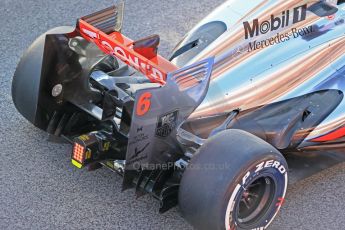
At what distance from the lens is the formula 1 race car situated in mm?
3209

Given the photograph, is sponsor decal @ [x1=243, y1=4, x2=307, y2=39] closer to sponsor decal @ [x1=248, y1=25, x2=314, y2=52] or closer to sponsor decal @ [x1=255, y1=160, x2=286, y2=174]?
sponsor decal @ [x1=248, y1=25, x2=314, y2=52]

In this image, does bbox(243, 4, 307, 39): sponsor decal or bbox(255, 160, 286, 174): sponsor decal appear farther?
bbox(243, 4, 307, 39): sponsor decal

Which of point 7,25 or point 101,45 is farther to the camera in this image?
point 7,25

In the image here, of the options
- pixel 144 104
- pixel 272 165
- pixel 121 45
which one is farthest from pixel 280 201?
pixel 121 45

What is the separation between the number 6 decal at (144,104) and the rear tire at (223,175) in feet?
1.15

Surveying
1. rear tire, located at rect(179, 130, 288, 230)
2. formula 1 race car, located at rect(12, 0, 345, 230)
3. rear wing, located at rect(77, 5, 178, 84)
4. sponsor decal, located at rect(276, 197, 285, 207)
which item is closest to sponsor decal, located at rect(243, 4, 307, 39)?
formula 1 race car, located at rect(12, 0, 345, 230)

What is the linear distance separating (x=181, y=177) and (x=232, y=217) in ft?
1.09

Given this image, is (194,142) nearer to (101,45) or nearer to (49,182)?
(101,45)

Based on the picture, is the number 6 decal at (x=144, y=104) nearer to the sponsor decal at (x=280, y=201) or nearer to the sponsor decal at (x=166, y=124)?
the sponsor decal at (x=166, y=124)

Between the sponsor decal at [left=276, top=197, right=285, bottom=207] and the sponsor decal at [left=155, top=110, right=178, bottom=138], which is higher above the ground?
the sponsor decal at [left=155, top=110, right=178, bottom=138]

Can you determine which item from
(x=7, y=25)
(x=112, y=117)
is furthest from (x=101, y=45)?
(x=7, y=25)

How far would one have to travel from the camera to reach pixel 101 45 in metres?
3.47

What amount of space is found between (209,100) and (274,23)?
61 centimetres

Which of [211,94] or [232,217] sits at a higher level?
[211,94]
